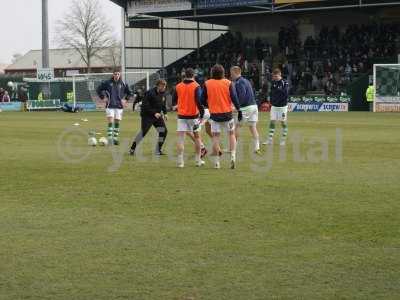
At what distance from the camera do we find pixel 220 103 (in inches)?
601

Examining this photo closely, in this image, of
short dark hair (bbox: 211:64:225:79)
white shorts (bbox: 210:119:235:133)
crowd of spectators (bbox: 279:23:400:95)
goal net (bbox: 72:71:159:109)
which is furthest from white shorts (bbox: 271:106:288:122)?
goal net (bbox: 72:71:159:109)

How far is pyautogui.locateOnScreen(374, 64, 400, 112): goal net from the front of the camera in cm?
4391

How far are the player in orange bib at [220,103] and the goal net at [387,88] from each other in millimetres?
29749

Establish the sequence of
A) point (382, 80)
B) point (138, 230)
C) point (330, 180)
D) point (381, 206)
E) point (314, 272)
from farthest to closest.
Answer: point (382, 80)
point (330, 180)
point (381, 206)
point (138, 230)
point (314, 272)

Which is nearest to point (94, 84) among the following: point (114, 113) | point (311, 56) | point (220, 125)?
point (311, 56)

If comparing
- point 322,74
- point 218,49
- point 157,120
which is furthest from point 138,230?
point 218,49

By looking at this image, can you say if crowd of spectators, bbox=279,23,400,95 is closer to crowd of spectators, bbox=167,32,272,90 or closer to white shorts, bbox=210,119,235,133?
crowd of spectators, bbox=167,32,272,90

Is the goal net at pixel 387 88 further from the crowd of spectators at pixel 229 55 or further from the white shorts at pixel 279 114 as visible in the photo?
the white shorts at pixel 279 114

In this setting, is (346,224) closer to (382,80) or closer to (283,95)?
(283,95)

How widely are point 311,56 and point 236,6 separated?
6.25 meters

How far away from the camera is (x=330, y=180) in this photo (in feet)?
43.3

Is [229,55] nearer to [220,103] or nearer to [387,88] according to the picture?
[387,88]

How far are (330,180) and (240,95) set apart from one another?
20.4ft

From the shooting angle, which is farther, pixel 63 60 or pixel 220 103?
pixel 63 60
